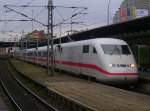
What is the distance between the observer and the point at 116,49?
83.1 feet

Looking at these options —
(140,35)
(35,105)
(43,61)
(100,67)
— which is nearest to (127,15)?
(43,61)

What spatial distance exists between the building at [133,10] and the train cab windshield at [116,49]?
47706mm

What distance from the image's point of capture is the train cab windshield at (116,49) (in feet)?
82.2

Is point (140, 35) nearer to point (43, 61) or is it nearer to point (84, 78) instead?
point (84, 78)

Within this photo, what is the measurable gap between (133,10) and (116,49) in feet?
174

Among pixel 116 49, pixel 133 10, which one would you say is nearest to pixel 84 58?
pixel 116 49

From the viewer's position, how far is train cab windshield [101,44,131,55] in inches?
987

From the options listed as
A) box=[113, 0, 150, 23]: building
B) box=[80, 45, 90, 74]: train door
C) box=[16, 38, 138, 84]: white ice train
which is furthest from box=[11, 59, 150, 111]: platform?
box=[113, 0, 150, 23]: building

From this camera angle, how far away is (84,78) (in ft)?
98.8

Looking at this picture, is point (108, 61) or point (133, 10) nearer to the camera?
point (108, 61)

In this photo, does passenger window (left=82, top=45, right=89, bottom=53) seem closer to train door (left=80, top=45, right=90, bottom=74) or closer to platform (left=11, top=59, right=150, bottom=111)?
train door (left=80, top=45, right=90, bottom=74)

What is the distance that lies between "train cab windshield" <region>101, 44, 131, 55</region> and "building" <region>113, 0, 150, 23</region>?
47.7 metres

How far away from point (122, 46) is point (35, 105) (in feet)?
24.8

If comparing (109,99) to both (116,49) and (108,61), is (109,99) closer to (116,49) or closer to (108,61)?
(108,61)
